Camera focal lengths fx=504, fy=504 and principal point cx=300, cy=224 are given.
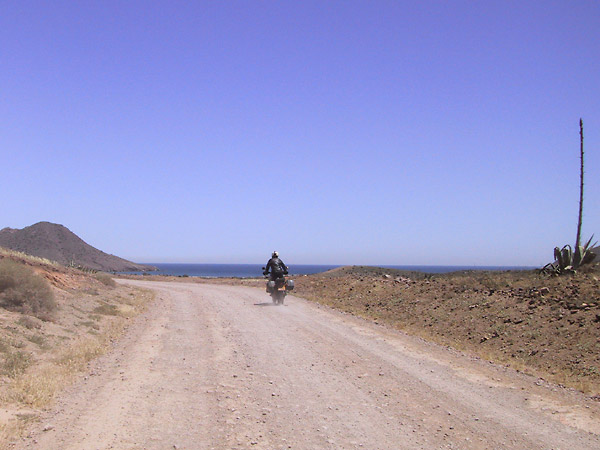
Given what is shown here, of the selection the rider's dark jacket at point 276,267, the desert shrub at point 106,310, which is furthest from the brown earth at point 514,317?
the desert shrub at point 106,310

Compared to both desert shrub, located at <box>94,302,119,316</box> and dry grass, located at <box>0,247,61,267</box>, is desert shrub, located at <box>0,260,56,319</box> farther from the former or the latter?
dry grass, located at <box>0,247,61,267</box>

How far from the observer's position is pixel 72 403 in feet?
25.9

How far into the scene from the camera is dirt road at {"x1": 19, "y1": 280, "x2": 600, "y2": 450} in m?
6.48

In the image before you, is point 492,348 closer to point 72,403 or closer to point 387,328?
point 387,328

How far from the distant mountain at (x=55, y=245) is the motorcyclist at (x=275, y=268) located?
56.8m

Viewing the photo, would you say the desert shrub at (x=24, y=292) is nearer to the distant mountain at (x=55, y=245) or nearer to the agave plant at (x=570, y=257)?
the agave plant at (x=570, y=257)

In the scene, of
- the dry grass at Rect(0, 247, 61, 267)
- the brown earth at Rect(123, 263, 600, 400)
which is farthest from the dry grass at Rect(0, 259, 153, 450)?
the brown earth at Rect(123, 263, 600, 400)

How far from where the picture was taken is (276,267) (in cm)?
2348

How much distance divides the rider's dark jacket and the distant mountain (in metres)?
56.9

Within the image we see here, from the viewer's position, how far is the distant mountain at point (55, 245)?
77.6 metres

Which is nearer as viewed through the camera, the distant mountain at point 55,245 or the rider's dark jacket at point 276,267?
the rider's dark jacket at point 276,267

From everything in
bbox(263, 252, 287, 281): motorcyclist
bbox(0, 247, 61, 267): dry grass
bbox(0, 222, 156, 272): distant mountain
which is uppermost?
bbox(0, 222, 156, 272): distant mountain

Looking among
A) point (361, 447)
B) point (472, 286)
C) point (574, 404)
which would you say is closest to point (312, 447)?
point (361, 447)

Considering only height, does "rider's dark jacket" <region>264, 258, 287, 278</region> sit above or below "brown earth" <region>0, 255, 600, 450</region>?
above
